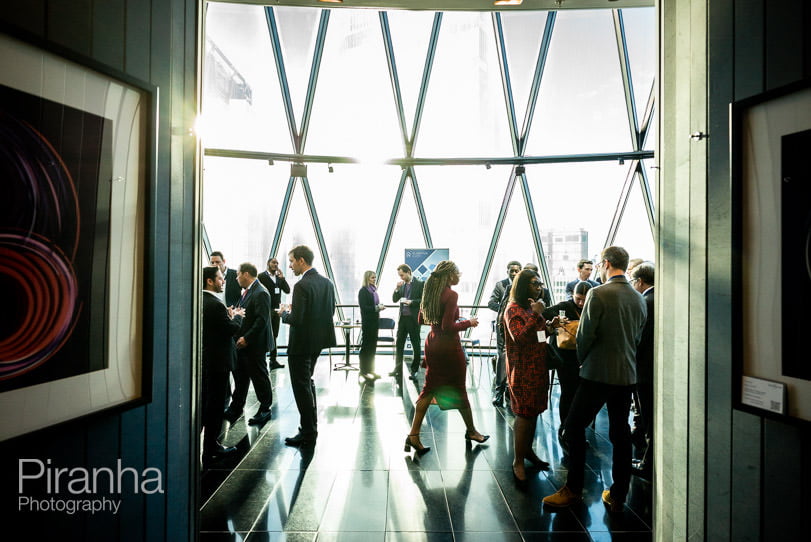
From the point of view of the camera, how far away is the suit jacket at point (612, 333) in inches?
104

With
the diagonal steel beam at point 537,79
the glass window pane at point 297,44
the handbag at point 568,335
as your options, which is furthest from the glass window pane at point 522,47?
the handbag at point 568,335

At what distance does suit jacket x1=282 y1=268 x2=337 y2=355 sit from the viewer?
3.75 meters

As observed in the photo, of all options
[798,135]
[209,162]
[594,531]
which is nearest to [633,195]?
[594,531]

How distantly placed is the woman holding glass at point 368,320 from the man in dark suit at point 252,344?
185cm

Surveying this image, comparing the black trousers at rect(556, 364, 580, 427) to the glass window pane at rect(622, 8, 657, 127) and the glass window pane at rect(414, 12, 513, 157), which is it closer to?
the glass window pane at rect(414, 12, 513, 157)

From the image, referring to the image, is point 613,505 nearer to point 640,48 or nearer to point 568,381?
point 568,381

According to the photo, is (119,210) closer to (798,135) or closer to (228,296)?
(798,135)

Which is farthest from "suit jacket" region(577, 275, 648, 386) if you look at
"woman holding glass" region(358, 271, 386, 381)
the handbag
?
"woman holding glass" region(358, 271, 386, 381)

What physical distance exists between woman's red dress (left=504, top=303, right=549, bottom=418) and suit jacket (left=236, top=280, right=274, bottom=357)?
2.56 meters

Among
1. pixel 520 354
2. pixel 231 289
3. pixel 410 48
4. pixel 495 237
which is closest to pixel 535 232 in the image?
pixel 495 237

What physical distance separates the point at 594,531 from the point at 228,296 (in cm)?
525

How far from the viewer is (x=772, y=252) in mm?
1179

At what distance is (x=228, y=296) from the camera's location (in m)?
5.79

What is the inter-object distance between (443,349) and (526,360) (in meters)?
0.71
